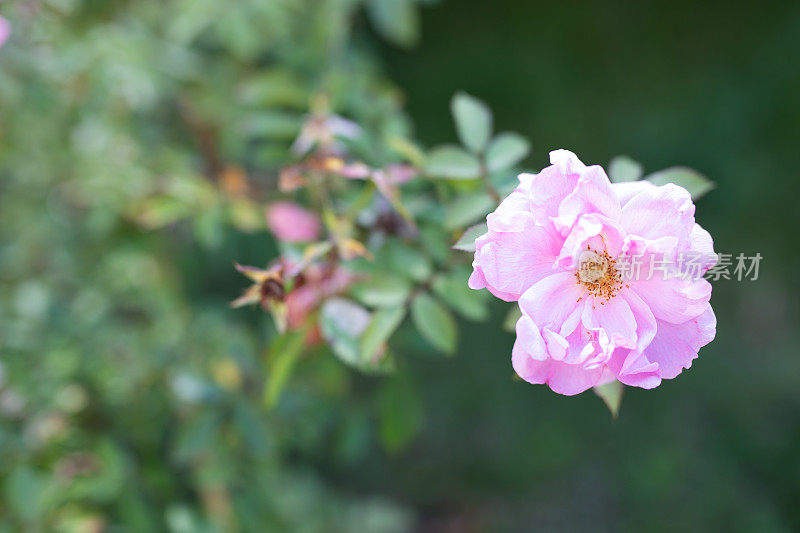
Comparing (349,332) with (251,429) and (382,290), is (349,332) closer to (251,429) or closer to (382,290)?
(382,290)

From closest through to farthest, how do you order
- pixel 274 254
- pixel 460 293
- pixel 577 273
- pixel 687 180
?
1. pixel 577 273
2. pixel 687 180
3. pixel 460 293
4. pixel 274 254

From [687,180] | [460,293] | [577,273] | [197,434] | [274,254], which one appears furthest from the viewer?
[274,254]

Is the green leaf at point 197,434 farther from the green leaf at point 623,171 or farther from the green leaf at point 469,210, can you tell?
the green leaf at point 623,171

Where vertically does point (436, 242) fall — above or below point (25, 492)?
above

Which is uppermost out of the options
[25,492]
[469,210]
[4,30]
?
[4,30]

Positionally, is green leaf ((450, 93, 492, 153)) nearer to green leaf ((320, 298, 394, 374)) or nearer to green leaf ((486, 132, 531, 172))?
green leaf ((486, 132, 531, 172))

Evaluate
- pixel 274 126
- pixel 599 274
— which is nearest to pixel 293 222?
pixel 274 126
